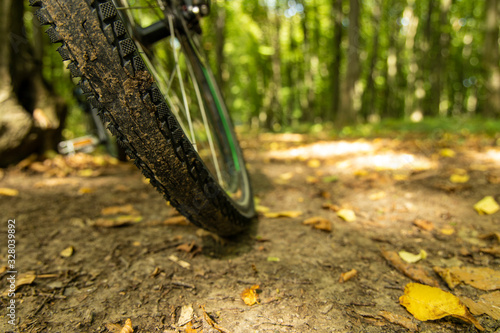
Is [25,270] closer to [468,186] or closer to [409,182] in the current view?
[409,182]

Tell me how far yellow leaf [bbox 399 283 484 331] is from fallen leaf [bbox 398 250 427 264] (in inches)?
9.9

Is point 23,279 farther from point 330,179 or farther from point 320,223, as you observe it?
point 330,179

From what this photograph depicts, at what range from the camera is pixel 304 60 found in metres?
14.3

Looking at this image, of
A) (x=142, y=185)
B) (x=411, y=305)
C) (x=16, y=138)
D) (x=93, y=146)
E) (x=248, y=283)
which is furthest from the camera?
(x=93, y=146)

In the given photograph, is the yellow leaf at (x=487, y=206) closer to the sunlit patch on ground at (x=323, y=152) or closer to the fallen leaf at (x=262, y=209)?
the fallen leaf at (x=262, y=209)

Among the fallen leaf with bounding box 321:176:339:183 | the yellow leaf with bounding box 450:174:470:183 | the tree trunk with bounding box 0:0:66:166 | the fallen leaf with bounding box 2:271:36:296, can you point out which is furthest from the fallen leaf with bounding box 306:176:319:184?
the tree trunk with bounding box 0:0:66:166

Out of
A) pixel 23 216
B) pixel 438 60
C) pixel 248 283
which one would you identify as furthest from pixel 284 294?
pixel 438 60

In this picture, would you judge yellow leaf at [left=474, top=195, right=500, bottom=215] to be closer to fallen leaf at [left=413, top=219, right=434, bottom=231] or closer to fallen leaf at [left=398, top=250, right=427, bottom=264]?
fallen leaf at [left=413, top=219, right=434, bottom=231]

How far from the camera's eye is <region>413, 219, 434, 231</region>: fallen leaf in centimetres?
171

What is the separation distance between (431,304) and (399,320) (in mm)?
139

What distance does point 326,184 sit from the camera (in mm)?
2766

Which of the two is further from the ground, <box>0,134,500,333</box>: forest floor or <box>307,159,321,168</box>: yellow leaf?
<box>0,134,500,333</box>: forest floor

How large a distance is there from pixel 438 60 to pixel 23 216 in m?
14.6

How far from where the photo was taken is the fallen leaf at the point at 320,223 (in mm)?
1729
